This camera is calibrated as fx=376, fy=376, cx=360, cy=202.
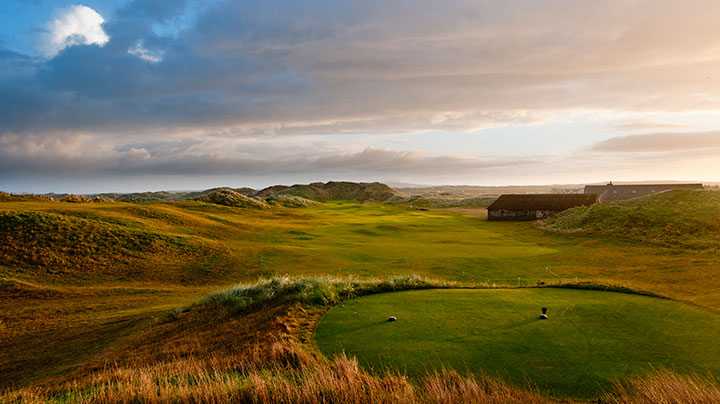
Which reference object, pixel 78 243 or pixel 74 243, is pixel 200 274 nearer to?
pixel 78 243

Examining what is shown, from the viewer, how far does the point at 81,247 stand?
25500mm

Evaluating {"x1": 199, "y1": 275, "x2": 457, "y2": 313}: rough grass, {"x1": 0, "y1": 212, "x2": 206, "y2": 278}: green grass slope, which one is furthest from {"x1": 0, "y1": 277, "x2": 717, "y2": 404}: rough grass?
{"x1": 0, "y1": 212, "x2": 206, "y2": 278}: green grass slope

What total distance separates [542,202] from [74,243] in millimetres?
65045

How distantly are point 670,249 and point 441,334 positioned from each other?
3251 cm

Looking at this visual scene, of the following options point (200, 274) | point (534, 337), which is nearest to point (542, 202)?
point (200, 274)

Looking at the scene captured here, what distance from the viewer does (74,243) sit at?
25703 millimetres

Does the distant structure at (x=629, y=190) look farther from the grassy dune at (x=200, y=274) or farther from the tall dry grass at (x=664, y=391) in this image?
the tall dry grass at (x=664, y=391)

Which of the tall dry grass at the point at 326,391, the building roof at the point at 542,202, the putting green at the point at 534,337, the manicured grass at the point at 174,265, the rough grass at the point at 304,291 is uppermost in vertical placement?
the building roof at the point at 542,202

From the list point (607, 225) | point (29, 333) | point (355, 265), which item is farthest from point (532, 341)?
point (607, 225)

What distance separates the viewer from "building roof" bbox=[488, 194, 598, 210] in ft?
210

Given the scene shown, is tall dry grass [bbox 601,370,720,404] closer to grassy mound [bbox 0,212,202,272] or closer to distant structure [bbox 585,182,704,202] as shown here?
grassy mound [bbox 0,212,202,272]

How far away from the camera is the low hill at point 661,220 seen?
3425 centimetres

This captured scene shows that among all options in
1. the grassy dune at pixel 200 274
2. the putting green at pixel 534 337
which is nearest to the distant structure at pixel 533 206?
the grassy dune at pixel 200 274

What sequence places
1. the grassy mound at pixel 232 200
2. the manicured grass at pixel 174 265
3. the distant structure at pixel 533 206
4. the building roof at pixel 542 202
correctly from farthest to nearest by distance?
the grassy mound at pixel 232 200, the building roof at pixel 542 202, the distant structure at pixel 533 206, the manicured grass at pixel 174 265
